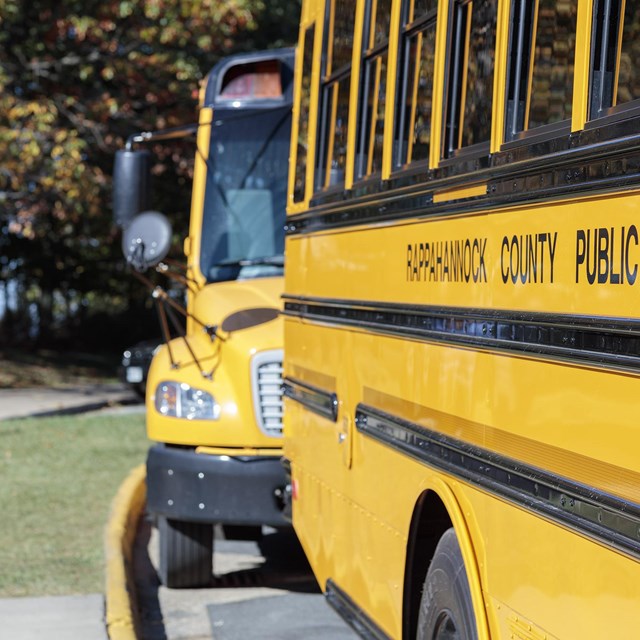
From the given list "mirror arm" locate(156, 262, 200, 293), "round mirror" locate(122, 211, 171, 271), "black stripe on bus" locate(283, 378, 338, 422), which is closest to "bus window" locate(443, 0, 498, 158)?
"black stripe on bus" locate(283, 378, 338, 422)

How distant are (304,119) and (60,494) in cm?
444

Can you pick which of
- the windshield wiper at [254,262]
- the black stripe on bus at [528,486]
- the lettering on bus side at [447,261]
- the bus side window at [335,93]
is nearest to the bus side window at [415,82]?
the lettering on bus side at [447,261]

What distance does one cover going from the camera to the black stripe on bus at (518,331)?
8.74 feet

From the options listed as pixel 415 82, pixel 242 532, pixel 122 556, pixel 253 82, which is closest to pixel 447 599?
pixel 415 82

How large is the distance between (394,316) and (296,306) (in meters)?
1.60

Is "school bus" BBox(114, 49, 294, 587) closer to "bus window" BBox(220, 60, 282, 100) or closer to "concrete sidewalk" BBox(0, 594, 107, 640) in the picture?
"bus window" BBox(220, 60, 282, 100)

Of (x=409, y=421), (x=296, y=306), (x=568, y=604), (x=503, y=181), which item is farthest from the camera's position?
(x=296, y=306)

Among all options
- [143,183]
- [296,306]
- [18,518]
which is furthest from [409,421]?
[18,518]

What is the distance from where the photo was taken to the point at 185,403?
6.67 m

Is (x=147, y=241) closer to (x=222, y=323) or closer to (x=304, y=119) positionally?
(x=222, y=323)

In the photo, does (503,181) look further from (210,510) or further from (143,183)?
(143,183)

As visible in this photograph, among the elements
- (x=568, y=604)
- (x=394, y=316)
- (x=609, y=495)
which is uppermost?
(x=394, y=316)

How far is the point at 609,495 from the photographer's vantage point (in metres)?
2.71

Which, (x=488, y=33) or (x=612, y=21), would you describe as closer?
(x=612, y=21)
